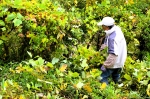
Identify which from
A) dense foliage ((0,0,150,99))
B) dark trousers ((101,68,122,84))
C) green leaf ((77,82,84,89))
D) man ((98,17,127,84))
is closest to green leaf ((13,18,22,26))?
dense foliage ((0,0,150,99))

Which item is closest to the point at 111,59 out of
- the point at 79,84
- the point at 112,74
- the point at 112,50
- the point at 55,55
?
the point at 112,50

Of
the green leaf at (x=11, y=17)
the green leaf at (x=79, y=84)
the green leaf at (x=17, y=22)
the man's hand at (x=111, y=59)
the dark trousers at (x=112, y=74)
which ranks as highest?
the green leaf at (x=11, y=17)

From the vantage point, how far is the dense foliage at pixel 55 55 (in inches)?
156

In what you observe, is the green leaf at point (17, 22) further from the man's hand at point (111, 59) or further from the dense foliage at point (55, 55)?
the man's hand at point (111, 59)

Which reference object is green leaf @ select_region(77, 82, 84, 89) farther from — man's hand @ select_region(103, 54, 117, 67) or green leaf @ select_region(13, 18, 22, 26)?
man's hand @ select_region(103, 54, 117, 67)

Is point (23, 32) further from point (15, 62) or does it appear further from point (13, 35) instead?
point (15, 62)

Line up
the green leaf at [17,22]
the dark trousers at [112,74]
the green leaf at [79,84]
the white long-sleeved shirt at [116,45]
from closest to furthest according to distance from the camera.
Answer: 1. the green leaf at [79,84]
2. the green leaf at [17,22]
3. the white long-sleeved shirt at [116,45]
4. the dark trousers at [112,74]

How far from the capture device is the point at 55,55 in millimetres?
5609

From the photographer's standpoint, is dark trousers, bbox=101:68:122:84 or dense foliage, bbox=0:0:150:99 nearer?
dense foliage, bbox=0:0:150:99

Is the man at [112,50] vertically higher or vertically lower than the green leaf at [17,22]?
lower

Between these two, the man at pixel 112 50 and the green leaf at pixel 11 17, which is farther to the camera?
the man at pixel 112 50

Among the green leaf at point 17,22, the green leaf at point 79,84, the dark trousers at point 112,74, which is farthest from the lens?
the dark trousers at point 112,74

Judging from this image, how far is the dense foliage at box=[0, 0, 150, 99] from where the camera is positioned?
3.96 m

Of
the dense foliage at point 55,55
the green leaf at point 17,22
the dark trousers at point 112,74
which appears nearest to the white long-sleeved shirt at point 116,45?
the dark trousers at point 112,74
